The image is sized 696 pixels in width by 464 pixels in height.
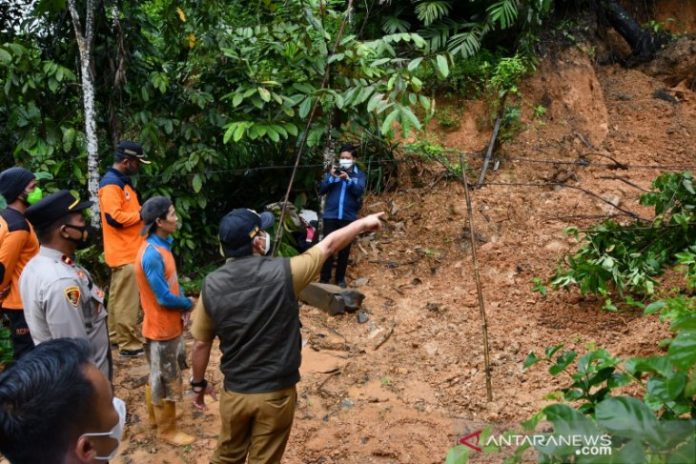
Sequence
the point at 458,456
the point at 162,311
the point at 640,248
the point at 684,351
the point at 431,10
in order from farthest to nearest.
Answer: the point at 431,10 < the point at 640,248 < the point at 162,311 < the point at 458,456 < the point at 684,351

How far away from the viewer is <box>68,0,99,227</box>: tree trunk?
5338 millimetres

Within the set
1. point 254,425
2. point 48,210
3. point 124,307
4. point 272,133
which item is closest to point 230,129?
point 272,133

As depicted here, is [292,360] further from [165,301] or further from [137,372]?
[137,372]

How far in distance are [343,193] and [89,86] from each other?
8.28ft

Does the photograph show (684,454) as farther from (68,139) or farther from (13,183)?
(68,139)

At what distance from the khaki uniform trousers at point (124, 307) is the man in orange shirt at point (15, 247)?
138cm

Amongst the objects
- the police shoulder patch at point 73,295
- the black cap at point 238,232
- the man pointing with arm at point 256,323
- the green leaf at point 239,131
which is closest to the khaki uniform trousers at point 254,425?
the man pointing with arm at point 256,323

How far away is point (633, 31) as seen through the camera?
9.08 meters

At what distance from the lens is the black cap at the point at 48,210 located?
2732 millimetres

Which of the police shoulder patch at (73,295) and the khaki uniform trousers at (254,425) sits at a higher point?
the police shoulder patch at (73,295)

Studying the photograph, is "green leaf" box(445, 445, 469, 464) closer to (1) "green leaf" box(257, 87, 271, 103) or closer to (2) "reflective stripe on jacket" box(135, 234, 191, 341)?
(2) "reflective stripe on jacket" box(135, 234, 191, 341)

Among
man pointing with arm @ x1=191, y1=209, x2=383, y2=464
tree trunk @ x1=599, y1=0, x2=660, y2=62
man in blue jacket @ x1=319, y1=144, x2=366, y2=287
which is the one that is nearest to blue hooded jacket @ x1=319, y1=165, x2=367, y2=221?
man in blue jacket @ x1=319, y1=144, x2=366, y2=287

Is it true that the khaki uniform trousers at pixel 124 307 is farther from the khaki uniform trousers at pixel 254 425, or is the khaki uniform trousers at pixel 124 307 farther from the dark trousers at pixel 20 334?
the khaki uniform trousers at pixel 254 425

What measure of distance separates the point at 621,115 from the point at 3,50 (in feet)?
25.2
